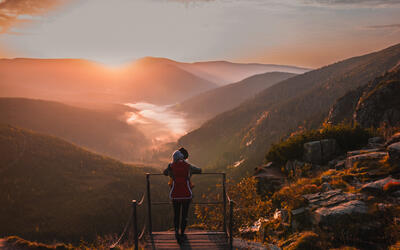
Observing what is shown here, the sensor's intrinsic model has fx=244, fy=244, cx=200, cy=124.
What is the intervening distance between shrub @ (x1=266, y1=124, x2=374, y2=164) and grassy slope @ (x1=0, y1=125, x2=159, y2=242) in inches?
1851

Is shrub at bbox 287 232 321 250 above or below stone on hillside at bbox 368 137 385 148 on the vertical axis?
below

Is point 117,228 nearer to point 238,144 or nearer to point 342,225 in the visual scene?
point 342,225

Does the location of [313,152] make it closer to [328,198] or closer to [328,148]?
[328,148]

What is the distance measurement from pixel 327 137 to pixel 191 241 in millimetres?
9860

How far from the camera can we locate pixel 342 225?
6359mm

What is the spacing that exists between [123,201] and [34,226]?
2029cm

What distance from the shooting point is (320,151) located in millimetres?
12602

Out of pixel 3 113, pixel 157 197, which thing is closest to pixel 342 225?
pixel 157 197

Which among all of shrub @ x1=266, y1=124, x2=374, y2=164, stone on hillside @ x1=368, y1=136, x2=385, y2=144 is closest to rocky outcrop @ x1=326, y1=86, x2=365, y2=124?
shrub @ x1=266, y1=124, x2=374, y2=164

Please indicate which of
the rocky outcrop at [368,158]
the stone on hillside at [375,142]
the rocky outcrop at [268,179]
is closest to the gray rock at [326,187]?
the rocky outcrop at [368,158]

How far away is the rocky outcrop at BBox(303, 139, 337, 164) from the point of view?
12.5 meters

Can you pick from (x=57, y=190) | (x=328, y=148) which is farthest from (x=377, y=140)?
(x=57, y=190)

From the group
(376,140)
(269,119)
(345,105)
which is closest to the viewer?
(376,140)

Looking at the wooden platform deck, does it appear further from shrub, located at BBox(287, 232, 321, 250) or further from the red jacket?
shrub, located at BBox(287, 232, 321, 250)
